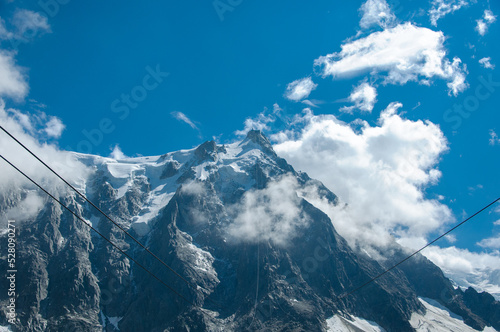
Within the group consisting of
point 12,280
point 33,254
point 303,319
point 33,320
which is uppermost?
point 303,319

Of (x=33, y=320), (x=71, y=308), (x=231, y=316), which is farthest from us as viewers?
(x=231, y=316)

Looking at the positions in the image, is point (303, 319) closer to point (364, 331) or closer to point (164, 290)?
point (364, 331)

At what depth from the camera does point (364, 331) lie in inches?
7790

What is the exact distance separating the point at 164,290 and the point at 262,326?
5467 cm

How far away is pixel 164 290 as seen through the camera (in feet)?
Answer: 651

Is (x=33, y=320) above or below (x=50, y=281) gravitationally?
below

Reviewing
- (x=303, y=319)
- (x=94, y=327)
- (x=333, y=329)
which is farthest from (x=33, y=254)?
(x=333, y=329)

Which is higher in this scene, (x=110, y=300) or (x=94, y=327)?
(x=110, y=300)

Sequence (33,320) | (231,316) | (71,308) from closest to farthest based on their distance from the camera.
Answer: (33,320) → (71,308) → (231,316)

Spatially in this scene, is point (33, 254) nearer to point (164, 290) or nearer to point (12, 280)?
point (12, 280)

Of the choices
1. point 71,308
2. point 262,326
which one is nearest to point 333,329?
point 262,326

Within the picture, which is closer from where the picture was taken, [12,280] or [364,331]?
[12,280]

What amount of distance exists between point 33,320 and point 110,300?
3730 centimetres

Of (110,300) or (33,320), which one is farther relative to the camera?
(110,300)
